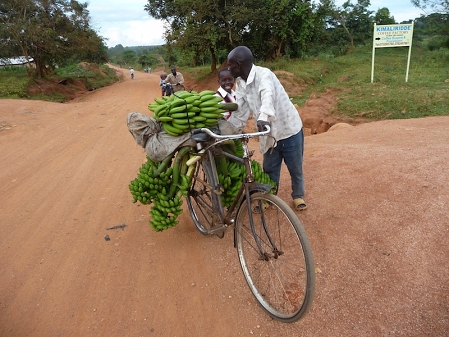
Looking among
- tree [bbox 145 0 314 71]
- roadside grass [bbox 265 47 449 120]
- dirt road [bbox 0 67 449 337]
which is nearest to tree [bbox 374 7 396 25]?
roadside grass [bbox 265 47 449 120]

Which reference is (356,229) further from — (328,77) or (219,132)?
(328,77)

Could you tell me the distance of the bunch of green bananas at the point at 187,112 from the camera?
2.49 m

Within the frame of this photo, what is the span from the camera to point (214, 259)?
9.31 feet

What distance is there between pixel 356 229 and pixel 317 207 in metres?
0.53

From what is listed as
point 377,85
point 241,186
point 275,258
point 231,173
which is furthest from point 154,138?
point 377,85

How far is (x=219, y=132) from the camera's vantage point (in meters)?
2.71

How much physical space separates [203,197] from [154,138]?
812mm

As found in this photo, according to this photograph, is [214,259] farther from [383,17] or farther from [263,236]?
[383,17]

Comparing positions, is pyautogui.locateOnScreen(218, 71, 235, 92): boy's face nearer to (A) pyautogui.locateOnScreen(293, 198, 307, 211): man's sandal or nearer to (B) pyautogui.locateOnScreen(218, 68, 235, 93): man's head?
(B) pyautogui.locateOnScreen(218, 68, 235, 93): man's head

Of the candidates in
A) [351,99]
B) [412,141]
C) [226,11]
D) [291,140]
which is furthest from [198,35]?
[291,140]

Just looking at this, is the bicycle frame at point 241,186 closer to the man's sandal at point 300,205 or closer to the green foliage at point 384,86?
the man's sandal at point 300,205

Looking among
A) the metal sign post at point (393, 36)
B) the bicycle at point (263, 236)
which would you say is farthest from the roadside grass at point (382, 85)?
the bicycle at point (263, 236)

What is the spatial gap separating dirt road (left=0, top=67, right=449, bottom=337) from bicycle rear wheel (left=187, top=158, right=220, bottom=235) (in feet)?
0.58

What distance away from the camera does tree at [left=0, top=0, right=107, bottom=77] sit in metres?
15.6
